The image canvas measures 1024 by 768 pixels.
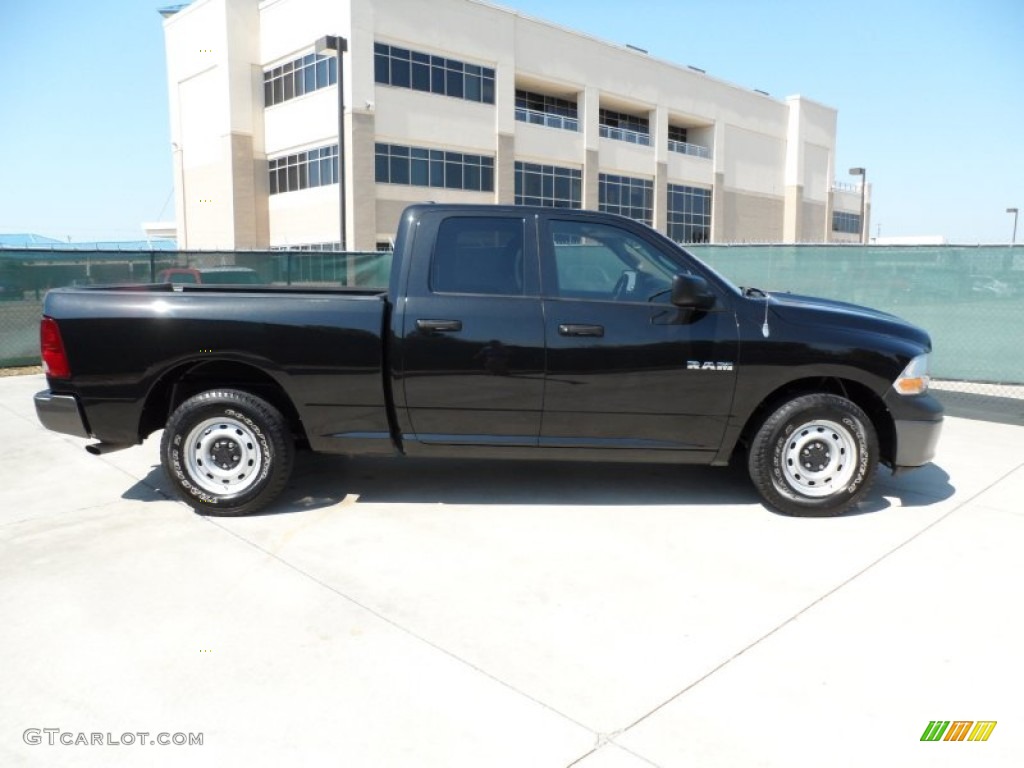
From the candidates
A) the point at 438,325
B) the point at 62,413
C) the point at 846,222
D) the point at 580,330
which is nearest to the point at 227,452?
the point at 62,413

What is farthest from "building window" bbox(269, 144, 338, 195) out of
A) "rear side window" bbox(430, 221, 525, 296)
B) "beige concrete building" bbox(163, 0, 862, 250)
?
"rear side window" bbox(430, 221, 525, 296)

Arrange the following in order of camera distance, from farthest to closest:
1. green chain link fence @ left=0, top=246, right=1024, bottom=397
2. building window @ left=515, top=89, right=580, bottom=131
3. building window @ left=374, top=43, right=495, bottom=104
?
building window @ left=515, top=89, right=580, bottom=131, building window @ left=374, top=43, right=495, bottom=104, green chain link fence @ left=0, top=246, right=1024, bottom=397

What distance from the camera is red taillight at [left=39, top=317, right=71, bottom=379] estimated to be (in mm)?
4934

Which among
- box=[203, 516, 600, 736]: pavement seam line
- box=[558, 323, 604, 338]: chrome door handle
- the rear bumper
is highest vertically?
box=[558, 323, 604, 338]: chrome door handle

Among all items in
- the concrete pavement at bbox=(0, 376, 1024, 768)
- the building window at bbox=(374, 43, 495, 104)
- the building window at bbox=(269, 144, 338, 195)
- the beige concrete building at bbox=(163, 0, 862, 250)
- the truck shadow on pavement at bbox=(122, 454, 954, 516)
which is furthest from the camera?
the building window at bbox=(269, 144, 338, 195)

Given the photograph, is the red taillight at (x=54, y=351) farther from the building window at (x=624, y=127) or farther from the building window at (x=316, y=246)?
the building window at (x=624, y=127)

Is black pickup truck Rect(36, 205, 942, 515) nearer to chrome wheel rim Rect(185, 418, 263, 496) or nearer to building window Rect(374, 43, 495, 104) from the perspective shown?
chrome wheel rim Rect(185, 418, 263, 496)

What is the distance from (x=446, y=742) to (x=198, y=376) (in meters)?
3.36

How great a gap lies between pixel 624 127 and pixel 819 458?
47077mm

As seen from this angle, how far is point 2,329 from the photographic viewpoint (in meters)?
12.5

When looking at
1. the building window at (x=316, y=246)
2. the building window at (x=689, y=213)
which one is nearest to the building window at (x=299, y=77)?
the building window at (x=316, y=246)

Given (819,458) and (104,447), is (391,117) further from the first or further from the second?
(819,458)

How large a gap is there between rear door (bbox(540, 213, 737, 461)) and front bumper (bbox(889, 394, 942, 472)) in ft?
3.70

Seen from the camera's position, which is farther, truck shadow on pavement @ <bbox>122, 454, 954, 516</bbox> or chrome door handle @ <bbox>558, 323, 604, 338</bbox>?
truck shadow on pavement @ <bbox>122, 454, 954, 516</bbox>
